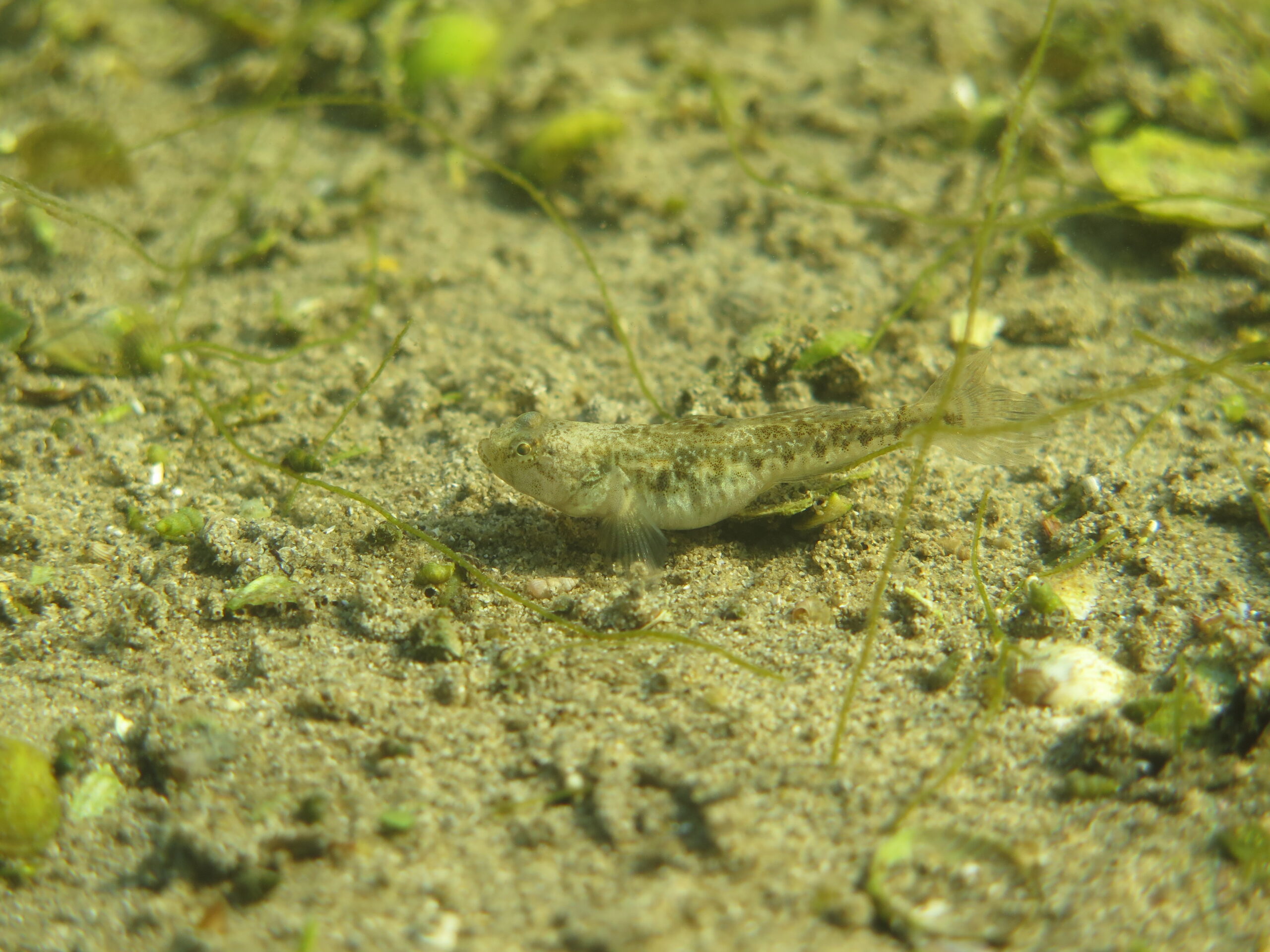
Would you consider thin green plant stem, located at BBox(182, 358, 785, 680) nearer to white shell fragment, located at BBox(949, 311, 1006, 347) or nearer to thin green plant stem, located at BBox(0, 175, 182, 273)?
thin green plant stem, located at BBox(0, 175, 182, 273)

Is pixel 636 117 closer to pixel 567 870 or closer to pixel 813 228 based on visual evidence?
pixel 813 228

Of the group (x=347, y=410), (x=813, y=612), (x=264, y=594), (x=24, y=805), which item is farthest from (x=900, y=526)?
(x=24, y=805)

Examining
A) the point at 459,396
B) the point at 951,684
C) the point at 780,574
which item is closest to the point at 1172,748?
the point at 951,684

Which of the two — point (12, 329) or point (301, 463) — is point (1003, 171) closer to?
point (301, 463)

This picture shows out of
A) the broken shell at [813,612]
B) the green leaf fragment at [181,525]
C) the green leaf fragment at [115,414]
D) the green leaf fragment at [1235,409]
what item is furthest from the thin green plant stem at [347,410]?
the green leaf fragment at [1235,409]

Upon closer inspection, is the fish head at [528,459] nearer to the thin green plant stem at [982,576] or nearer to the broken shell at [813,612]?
the broken shell at [813,612]

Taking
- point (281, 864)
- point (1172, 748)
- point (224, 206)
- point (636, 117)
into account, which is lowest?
point (281, 864)
